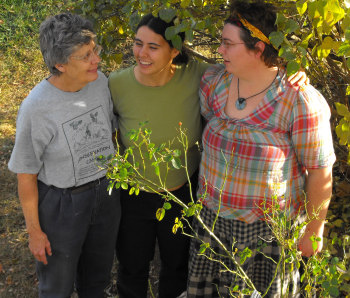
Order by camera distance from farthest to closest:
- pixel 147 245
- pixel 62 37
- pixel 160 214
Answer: pixel 147 245 → pixel 62 37 → pixel 160 214

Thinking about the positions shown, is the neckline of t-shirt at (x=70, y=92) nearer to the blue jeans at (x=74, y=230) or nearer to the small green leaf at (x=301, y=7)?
the blue jeans at (x=74, y=230)

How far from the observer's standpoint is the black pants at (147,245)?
2.51 m

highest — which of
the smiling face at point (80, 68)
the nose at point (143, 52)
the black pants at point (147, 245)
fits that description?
the nose at point (143, 52)

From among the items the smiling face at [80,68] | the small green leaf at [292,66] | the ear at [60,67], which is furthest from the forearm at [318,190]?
the ear at [60,67]

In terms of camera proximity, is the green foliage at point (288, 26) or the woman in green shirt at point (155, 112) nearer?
the green foliage at point (288, 26)

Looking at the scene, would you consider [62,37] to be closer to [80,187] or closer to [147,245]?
[80,187]

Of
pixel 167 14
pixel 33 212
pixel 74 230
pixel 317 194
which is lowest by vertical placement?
pixel 74 230

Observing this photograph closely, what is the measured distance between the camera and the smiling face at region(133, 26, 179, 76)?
2.22 meters

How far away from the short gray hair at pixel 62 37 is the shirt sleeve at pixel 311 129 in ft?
3.26

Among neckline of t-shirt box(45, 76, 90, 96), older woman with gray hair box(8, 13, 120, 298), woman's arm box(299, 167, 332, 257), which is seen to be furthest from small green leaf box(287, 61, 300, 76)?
neckline of t-shirt box(45, 76, 90, 96)

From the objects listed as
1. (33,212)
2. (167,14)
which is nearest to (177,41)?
(167,14)

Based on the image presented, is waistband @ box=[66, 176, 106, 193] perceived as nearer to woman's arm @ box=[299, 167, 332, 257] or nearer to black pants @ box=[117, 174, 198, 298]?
black pants @ box=[117, 174, 198, 298]

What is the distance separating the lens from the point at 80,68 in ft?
6.89

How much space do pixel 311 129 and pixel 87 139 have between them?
1.02 metres
